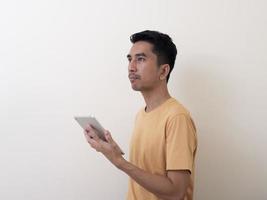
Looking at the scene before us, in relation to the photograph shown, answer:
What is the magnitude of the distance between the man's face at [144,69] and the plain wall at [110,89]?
28cm

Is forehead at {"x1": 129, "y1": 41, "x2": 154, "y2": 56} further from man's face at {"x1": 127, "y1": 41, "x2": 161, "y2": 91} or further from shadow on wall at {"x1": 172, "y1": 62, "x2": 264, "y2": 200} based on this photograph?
shadow on wall at {"x1": 172, "y1": 62, "x2": 264, "y2": 200}

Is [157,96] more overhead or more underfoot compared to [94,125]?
more overhead

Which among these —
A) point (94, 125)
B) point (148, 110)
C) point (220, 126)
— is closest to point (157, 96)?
point (148, 110)

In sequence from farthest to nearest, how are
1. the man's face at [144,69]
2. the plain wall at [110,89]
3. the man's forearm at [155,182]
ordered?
the plain wall at [110,89], the man's face at [144,69], the man's forearm at [155,182]

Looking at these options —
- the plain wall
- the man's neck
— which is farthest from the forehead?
the plain wall

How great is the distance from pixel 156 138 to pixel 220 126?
49 centimetres

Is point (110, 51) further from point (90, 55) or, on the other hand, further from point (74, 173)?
point (74, 173)

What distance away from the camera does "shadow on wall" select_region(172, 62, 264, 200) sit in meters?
1.47

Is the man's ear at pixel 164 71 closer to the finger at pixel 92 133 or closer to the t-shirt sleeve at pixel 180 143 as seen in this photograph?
the t-shirt sleeve at pixel 180 143

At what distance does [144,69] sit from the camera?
121 centimetres

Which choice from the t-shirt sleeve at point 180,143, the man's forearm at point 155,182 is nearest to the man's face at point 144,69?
the t-shirt sleeve at point 180,143

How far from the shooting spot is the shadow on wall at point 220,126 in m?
1.47

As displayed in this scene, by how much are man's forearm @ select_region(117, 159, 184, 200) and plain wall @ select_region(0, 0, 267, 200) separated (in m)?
0.48

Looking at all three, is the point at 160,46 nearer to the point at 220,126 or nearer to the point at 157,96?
the point at 157,96
